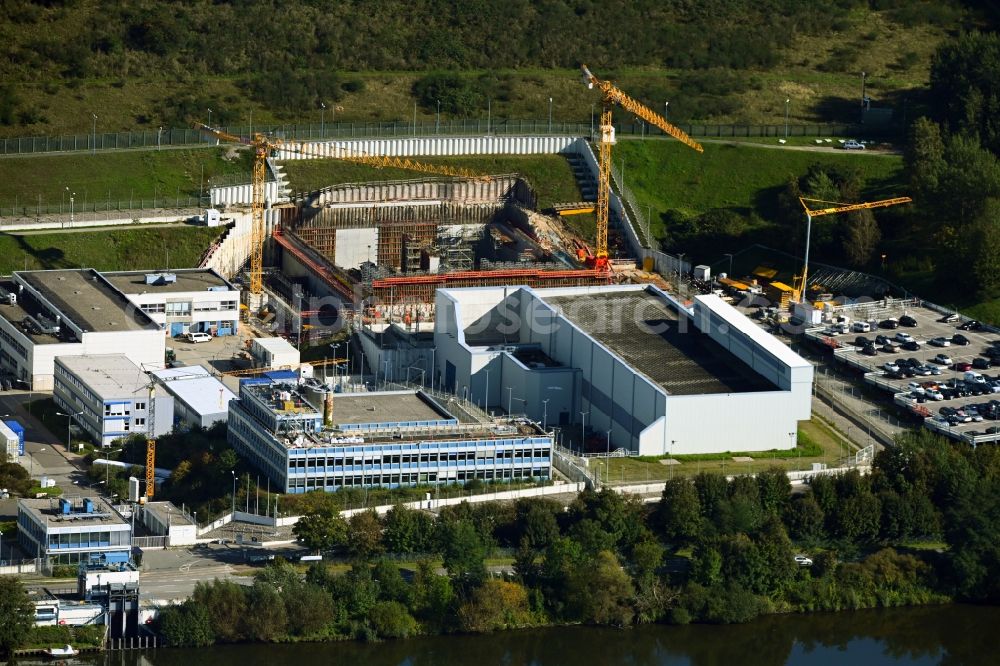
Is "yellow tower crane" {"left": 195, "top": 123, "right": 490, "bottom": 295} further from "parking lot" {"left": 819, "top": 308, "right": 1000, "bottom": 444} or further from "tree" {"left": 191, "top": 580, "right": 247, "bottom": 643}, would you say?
"tree" {"left": 191, "top": 580, "right": 247, "bottom": 643}

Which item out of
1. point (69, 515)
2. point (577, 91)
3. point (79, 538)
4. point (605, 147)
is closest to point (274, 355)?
point (69, 515)

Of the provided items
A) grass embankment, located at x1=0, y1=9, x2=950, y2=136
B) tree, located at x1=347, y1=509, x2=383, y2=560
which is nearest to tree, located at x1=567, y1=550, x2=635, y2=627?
tree, located at x1=347, y1=509, x2=383, y2=560

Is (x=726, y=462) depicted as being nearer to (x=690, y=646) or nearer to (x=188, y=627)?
(x=690, y=646)

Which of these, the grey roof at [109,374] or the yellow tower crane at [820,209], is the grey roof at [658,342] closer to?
the yellow tower crane at [820,209]

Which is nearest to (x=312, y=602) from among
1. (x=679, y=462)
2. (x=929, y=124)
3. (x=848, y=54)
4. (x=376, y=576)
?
(x=376, y=576)

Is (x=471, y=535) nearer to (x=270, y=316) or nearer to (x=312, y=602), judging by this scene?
(x=312, y=602)

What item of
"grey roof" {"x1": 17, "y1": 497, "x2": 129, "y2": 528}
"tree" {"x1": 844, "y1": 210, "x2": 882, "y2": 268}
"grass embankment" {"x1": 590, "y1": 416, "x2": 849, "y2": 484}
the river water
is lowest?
the river water

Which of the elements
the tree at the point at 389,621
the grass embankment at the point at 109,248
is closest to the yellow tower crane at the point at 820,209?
the grass embankment at the point at 109,248
